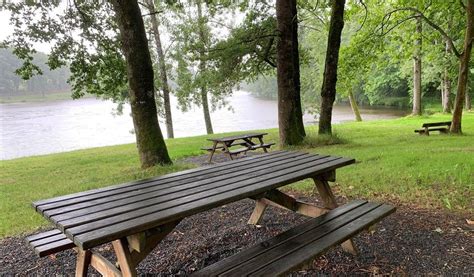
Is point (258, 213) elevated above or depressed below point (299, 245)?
below

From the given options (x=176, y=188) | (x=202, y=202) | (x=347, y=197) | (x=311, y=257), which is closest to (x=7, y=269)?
(x=176, y=188)

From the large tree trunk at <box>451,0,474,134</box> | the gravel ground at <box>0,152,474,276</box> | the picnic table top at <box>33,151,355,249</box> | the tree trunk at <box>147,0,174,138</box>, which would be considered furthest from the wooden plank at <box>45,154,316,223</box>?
the tree trunk at <box>147,0,174,138</box>

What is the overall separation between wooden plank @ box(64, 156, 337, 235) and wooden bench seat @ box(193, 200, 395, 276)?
46 centimetres

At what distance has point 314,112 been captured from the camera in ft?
58.1

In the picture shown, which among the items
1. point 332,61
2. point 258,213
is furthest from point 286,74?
point 258,213

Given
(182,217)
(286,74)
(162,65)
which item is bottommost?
(182,217)

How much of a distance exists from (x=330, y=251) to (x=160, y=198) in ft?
5.42

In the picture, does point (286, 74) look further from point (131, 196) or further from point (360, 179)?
point (131, 196)

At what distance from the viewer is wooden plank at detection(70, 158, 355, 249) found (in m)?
1.69

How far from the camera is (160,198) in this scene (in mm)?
2281

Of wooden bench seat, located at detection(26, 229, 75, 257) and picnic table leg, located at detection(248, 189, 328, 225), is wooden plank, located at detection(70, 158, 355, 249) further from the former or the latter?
wooden bench seat, located at detection(26, 229, 75, 257)

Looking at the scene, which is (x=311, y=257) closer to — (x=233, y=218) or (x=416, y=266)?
(x=416, y=266)

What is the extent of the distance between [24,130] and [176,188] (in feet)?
107

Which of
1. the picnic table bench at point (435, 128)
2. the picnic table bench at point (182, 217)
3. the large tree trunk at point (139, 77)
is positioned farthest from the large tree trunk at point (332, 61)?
the picnic table bench at point (182, 217)
